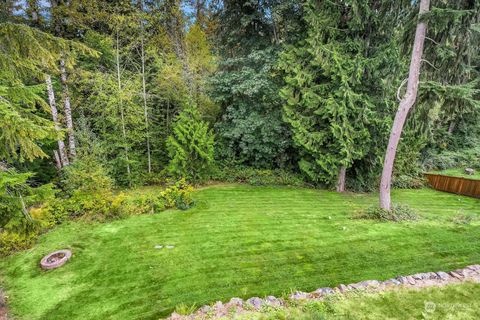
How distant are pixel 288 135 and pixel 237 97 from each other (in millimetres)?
2602

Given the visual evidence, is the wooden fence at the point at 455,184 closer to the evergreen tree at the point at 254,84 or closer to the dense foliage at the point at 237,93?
the dense foliage at the point at 237,93

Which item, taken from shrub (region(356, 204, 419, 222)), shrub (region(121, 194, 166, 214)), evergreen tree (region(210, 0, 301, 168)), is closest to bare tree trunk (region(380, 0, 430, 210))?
shrub (region(356, 204, 419, 222))

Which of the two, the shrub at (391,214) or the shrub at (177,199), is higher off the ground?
the shrub at (391,214)

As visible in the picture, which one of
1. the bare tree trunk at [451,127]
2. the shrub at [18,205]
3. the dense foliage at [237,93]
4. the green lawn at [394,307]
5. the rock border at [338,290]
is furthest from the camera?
the bare tree trunk at [451,127]

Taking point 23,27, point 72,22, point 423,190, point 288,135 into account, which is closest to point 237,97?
point 288,135

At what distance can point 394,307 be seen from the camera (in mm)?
3549

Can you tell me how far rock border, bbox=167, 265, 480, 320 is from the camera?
11.5ft

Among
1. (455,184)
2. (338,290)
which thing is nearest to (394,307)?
(338,290)

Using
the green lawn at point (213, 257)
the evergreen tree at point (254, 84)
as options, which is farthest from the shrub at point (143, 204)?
the evergreen tree at point (254, 84)

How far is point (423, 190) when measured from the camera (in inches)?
447

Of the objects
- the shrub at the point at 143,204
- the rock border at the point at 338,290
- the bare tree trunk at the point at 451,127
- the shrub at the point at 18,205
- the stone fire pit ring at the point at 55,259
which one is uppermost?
the bare tree trunk at the point at 451,127

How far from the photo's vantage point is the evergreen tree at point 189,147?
920 centimetres

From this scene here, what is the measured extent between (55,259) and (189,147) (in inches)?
207

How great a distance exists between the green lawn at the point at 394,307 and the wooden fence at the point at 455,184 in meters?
8.27
